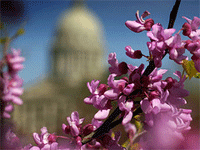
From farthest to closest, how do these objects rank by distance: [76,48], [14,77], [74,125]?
[76,48], [14,77], [74,125]

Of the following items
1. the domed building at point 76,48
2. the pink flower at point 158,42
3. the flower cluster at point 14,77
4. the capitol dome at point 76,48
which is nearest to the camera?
the pink flower at point 158,42

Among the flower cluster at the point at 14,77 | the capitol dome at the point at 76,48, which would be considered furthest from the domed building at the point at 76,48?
the flower cluster at the point at 14,77

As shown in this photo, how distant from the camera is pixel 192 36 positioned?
486 mm

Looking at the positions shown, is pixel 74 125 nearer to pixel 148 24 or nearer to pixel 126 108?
pixel 126 108

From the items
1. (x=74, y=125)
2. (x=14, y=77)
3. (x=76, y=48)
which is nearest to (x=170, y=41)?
(x=74, y=125)

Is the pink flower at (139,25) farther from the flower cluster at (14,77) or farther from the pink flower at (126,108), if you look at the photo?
the flower cluster at (14,77)

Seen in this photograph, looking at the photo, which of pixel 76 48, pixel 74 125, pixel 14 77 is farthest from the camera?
pixel 76 48

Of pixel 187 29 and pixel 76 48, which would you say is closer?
pixel 187 29

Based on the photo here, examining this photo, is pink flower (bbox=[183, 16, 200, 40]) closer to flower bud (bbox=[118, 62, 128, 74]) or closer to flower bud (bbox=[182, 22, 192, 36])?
flower bud (bbox=[182, 22, 192, 36])

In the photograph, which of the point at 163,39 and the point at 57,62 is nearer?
the point at 163,39

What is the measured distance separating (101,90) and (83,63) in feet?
43.4

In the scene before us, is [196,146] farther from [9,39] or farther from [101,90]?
[9,39]

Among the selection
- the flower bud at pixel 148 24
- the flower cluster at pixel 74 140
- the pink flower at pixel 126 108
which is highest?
the flower bud at pixel 148 24

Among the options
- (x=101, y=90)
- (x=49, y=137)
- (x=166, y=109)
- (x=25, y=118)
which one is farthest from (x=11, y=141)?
(x=25, y=118)
